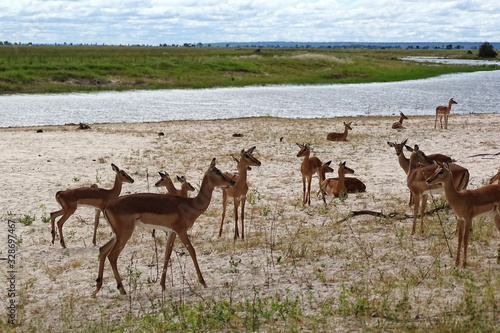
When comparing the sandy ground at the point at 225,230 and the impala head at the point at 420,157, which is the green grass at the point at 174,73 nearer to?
the sandy ground at the point at 225,230

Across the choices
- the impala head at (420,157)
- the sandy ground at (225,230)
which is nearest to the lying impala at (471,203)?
the sandy ground at (225,230)

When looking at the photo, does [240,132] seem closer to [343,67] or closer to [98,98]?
[98,98]

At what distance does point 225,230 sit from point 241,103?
25.2m

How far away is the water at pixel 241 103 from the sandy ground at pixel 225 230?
8437mm

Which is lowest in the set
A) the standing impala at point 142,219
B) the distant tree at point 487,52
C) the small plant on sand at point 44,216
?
the small plant on sand at point 44,216

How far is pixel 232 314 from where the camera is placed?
6137 mm

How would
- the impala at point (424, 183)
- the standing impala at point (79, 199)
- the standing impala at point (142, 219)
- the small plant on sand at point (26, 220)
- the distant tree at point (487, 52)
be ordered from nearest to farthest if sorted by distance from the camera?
1. the standing impala at point (142, 219)
2. the impala at point (424, 183)
3. the standing impala at point (79, 199)
4. the small plant on sand at point (26, 220)
5. the distant tree at point (487, 52)

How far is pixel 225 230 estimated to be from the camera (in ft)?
33.1

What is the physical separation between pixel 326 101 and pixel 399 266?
98.3 feet

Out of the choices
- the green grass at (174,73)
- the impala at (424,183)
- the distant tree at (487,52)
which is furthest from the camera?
the distant tree at (487,52)

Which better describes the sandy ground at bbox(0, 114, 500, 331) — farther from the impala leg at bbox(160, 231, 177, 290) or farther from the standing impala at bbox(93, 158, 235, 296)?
the standing impala at bbox(93, 158, 235, 296)

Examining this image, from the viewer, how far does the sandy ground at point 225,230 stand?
7.13 m

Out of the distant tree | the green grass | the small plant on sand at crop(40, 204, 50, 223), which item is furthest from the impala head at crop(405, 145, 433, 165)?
the distant tree

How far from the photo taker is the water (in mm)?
28656
